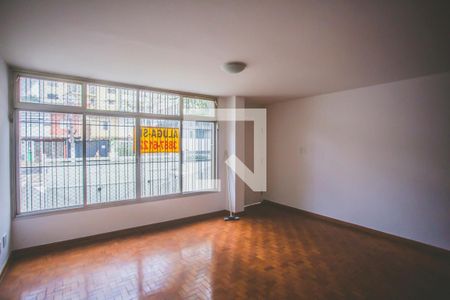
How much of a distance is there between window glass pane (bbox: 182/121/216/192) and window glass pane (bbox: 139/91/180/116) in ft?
1.23

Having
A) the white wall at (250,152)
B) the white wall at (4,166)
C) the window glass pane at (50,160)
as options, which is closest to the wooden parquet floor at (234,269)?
the white wall at (4,166)

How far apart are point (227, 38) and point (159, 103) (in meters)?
2.44

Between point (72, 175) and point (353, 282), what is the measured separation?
3984 mm

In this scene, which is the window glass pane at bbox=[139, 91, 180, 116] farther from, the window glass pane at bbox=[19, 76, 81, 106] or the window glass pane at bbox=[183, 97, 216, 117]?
the window glass pane at bbox=[19, 76, 81, 106]

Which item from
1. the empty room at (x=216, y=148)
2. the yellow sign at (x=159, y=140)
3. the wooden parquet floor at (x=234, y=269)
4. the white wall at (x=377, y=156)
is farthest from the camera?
the yellow sign at (x=159, y=140)

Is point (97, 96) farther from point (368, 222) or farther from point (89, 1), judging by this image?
point (368, 222)

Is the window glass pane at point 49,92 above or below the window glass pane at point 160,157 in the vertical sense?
above

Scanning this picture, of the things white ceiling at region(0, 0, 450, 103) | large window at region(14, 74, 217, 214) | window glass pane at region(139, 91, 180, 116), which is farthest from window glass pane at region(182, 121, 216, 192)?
white ceiling at region(0, 0, 450, 103)

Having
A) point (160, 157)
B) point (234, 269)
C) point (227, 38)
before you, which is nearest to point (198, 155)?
point (160, 157)

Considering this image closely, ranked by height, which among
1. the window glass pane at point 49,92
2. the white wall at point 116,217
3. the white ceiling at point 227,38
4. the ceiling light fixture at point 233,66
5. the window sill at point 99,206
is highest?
the white ceiling at point 227,38

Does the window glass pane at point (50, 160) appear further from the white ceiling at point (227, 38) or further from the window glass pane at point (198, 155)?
the window glass pane at point (198, 155)

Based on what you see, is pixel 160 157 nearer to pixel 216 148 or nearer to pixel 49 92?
pixel 216 148

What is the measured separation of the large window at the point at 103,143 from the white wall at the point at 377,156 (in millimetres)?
2083

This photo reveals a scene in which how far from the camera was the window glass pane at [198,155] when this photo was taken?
4.55m
